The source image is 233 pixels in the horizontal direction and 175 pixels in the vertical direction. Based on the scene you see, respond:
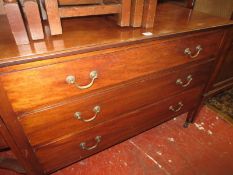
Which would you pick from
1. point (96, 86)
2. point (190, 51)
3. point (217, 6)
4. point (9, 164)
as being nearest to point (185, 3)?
point (217, 6)

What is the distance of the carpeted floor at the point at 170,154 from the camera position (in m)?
1.20

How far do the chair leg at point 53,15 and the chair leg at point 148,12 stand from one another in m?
0.39

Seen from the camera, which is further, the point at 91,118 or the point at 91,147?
the point at 91,147

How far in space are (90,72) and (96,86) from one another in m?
0.08

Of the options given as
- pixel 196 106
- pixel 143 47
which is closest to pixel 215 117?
pixel 196 106

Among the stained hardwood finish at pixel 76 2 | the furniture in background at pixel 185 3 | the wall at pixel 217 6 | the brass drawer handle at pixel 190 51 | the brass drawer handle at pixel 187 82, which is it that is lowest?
the brass drawer handle at pixel 187 82

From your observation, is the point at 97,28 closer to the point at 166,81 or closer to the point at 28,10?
the point at 28,10

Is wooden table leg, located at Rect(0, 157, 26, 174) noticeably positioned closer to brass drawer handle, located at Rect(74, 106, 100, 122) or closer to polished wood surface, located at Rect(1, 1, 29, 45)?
brass drawer handle, located at Rect(74, 106, 100, 122)

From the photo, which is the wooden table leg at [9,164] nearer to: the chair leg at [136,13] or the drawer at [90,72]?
the drawer at [90,72]

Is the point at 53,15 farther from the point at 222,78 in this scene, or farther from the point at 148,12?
the point at 222,78

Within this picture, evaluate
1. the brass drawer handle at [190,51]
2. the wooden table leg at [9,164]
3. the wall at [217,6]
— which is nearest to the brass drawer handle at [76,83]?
the brass drawer handle at [190,51]

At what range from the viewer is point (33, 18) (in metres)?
0.62

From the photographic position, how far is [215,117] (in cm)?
165

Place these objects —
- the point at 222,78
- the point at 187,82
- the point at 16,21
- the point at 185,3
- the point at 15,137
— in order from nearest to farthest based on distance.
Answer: the point at 16,21, the point at 15,137, the point at 187,82, the point at 185,3, the point at 222,78
